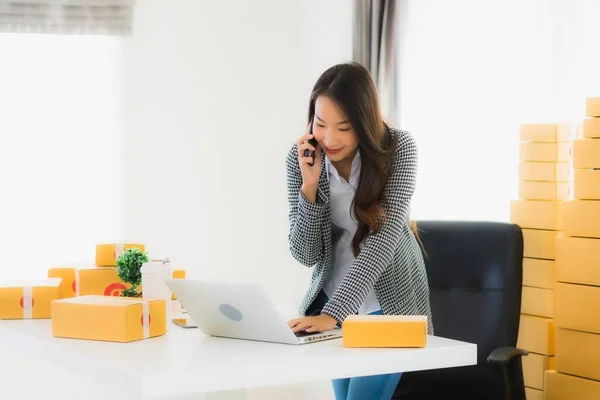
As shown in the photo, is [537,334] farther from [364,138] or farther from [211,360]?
[211,360]

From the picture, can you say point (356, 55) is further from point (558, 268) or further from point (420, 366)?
point (420, 366)

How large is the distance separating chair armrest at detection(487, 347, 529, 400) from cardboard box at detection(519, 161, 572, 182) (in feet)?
2.75

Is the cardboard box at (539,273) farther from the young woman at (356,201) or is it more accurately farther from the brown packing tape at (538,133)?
the young woman at (356,201)

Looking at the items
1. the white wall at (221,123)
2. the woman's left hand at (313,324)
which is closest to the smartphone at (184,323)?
the woman's left hand at (313,324)

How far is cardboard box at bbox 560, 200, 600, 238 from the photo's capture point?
2.60 meters

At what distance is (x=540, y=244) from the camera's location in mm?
2904

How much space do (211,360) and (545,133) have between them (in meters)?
1.83

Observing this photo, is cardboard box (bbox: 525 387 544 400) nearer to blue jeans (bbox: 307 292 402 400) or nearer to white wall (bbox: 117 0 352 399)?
blue jeans (bbox: 307 292 402 400)

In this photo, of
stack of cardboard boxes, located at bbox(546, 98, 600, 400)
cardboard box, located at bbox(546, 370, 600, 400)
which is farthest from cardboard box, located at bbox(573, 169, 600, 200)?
cardboard box, located at bbox(546, 370, 600, 400)

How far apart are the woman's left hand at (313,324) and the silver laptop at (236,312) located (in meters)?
0.02

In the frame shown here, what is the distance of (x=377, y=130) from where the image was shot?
2107 mm

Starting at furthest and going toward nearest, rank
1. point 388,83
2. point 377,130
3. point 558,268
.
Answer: point 388,83 < point 558,268 < point 377,130

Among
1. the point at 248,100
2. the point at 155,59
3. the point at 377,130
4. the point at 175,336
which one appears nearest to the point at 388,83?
the point at 248,100

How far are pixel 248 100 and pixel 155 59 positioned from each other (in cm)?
51
